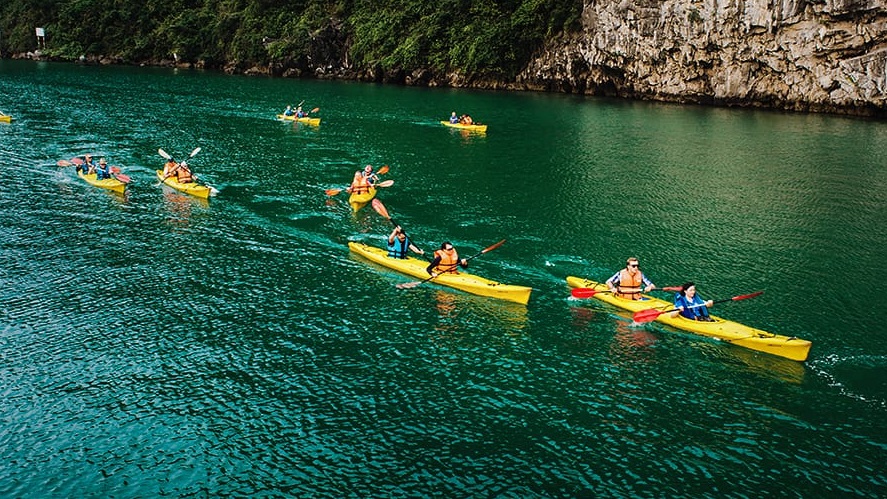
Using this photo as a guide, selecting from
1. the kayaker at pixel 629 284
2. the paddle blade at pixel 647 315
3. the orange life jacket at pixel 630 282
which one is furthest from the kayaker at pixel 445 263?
the paddle blade at pixel 647 315

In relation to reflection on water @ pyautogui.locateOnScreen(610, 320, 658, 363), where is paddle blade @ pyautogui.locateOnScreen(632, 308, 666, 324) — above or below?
above

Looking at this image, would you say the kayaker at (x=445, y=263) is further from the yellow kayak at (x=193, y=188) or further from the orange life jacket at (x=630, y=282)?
the yellow kayak at (x=193, y=188)

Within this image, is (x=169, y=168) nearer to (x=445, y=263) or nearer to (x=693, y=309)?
(x=445, y=263)

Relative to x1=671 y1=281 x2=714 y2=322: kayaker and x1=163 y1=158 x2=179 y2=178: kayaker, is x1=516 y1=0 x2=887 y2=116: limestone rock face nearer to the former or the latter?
x1=671 y1=281 x2=714 y2=322: kayaker

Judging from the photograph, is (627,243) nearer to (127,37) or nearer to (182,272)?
(182,272)

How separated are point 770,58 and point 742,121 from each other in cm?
735

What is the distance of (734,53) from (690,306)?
48740 mm

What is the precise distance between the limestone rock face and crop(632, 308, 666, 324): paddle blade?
44637 millimetres

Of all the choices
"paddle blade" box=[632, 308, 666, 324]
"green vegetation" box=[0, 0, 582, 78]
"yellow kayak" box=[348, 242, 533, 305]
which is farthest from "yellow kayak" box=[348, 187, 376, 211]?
"green vegetation" box=[0, 0, 582, 78]

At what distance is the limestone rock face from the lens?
175 feet

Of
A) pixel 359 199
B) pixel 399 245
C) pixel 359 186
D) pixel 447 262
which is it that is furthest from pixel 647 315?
pixel 359 186

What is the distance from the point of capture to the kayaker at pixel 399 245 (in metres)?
23.2

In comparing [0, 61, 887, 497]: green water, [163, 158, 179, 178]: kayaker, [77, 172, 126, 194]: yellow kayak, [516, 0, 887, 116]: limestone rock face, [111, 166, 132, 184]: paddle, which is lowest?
[0, 61, 887, 497]: green water

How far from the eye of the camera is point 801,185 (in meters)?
34.9
